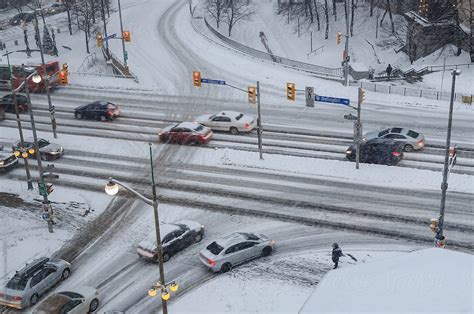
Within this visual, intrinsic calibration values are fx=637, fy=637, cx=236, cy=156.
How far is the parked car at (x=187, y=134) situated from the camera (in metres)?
41.7

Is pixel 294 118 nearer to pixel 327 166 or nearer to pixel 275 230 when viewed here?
pixel 327 166

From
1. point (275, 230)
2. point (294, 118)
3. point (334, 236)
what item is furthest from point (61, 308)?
point (294, 118)

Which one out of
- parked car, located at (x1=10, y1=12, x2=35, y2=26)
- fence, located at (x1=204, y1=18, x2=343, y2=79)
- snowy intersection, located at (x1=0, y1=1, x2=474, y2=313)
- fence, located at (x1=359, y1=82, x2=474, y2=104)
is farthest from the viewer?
parked car, located at (x1=10, y1=12, x2=35, y2=26)

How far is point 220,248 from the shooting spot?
28281 mm

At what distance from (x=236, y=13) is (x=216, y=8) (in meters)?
4.09

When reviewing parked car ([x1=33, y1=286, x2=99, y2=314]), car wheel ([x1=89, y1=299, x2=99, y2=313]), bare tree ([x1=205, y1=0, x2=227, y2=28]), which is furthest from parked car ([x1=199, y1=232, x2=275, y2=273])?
bare tree ([x1=205, y1=0, x2=227, y2=28])

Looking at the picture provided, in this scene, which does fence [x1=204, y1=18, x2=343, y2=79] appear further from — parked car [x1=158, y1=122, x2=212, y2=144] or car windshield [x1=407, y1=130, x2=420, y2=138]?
car windshield [x1=407, y1=130, x2=420, y2=138]

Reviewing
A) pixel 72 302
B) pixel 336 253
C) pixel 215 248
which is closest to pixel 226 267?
pixel 215 248

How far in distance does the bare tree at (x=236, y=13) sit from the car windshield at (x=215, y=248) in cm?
5599

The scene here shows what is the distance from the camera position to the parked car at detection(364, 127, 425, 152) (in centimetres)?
3869

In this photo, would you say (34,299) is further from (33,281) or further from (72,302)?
(72,302)

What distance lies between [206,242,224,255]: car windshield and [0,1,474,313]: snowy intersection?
99 centimetres

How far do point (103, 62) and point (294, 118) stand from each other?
3062 cm

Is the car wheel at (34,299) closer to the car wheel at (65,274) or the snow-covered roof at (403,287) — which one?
the car wheel at (65,274)
